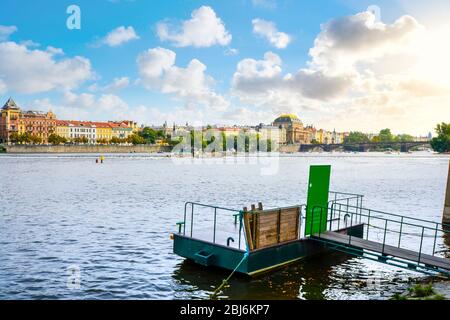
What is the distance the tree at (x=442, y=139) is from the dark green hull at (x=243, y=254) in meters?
181

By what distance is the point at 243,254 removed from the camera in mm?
15359

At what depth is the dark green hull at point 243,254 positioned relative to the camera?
50.7ft

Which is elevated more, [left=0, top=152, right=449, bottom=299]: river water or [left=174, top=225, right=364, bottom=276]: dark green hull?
[left=174, top=225, right=364, bottom=276]: dark green hull

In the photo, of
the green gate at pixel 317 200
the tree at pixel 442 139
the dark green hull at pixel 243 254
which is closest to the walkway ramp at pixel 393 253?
the green gate at pixel 317 200

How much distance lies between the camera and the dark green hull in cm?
1546

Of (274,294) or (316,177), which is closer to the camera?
(274,294)

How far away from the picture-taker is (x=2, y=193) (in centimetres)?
4550

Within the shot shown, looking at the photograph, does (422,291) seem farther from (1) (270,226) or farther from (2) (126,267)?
(2) (126,267)

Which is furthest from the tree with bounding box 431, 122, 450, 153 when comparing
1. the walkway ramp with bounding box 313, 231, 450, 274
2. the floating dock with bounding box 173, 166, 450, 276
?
the walkway ramp with bounding box 313, 231, 450, 274

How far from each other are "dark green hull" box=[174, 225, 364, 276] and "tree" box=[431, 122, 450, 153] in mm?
180614

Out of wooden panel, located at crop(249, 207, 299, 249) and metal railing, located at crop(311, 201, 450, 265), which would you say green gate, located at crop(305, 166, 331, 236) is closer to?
metal railing, located at crop(311, 201, 450, 265)
